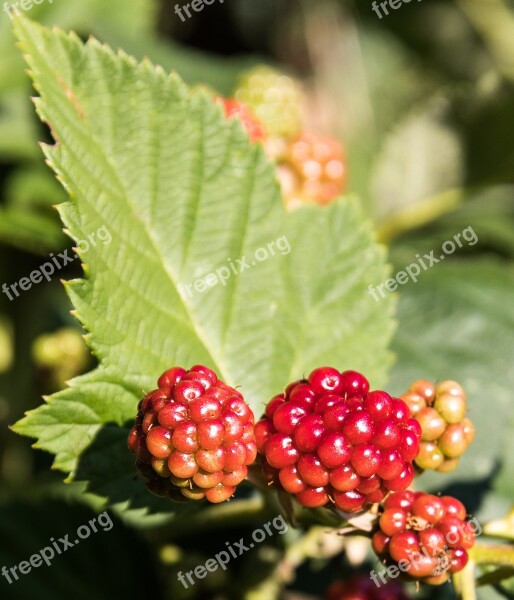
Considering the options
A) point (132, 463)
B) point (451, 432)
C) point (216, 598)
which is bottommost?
point (216, 598)

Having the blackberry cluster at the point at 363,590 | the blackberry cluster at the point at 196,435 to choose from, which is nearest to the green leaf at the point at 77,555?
the blackberry cluster at the point at 363,590

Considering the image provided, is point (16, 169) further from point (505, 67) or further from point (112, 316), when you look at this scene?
point (505, 67)

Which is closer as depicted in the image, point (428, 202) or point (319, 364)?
point (319, 364)

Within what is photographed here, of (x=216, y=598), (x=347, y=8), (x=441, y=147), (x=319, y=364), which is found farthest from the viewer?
(x=347, y=8)

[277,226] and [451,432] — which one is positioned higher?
[277,226]

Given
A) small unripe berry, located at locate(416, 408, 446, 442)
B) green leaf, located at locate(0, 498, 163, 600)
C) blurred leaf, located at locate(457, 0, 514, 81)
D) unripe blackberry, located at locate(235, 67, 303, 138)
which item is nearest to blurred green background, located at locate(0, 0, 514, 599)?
green leaf, located at locate(0, 498, 163, 600)

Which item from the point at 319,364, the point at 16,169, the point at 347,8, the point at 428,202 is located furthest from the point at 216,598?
the point at 347,8

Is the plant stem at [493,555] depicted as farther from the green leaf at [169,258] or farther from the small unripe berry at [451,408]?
the green leaf at [169,258]

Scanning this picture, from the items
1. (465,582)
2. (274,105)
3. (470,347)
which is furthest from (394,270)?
(465,582)
